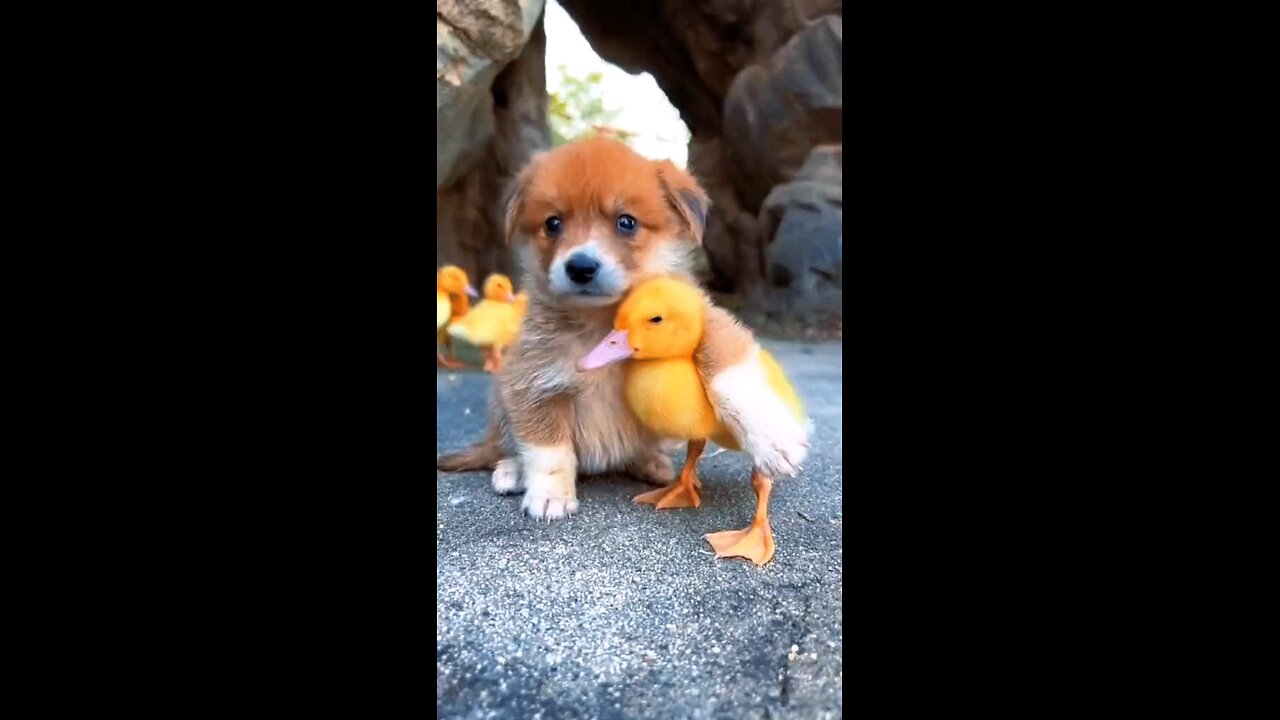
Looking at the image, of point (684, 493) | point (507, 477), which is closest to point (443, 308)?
point (507, 477)

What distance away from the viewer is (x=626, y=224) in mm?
1272

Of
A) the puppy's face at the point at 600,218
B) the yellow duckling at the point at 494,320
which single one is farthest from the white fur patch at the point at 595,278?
the yellow duckling at the point at 494,320

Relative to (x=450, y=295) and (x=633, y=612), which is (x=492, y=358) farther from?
(x=633, y=612)

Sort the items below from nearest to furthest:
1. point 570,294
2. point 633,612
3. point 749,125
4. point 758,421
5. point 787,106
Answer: point 633,612
point 758,421
point 570,294
point 787,106
point 749,125

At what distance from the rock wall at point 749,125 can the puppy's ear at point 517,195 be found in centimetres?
243

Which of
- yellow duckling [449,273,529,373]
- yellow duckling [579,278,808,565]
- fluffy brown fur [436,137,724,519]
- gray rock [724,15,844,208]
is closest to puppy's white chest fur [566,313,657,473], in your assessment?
fluffy brown fur [436,137,724,519]

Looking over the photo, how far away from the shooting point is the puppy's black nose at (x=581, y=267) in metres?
1.19

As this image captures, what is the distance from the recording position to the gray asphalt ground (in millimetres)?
805

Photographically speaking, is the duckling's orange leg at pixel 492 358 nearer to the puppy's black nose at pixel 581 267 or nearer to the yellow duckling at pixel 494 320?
the yellow duckling at pixel 494 320

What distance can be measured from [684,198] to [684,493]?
0.55 metres

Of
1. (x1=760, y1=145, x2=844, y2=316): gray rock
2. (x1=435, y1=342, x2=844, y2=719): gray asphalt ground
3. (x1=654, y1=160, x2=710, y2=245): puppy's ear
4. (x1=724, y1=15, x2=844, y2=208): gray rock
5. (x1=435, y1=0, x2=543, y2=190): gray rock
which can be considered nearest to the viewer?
(x1=435, y1=342, x2=844, y2=719): gray asphalt ground

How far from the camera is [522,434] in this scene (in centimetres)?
137

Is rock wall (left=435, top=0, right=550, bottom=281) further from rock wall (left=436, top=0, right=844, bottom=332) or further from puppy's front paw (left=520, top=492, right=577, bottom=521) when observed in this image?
puppy's front paw (left=520, top=492, right=577, bottom=521)

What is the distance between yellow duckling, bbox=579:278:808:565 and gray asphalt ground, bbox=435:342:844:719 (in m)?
0.05
